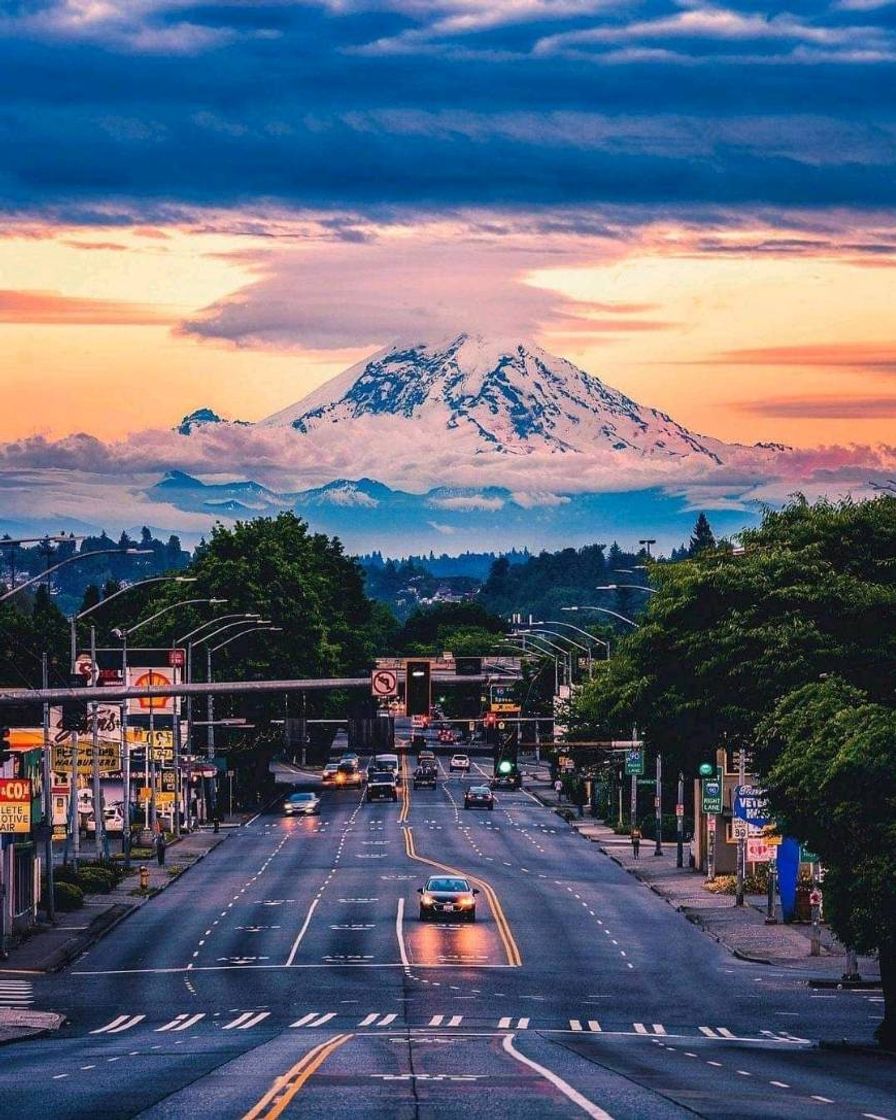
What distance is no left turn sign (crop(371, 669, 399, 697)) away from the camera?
171ft

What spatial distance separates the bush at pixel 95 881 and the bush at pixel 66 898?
14.7 feet

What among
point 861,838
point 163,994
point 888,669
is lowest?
point 163,994

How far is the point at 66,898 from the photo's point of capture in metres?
92.4

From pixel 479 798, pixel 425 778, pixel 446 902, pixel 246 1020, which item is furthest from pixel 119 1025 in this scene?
pixel 425 778

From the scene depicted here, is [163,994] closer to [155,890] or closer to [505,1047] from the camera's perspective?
[505,1047]

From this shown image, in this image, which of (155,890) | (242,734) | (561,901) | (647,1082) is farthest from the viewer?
(242,734)

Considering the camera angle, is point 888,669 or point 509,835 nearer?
point 888,669

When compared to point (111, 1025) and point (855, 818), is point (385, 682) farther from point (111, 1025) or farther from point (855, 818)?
point (111, 1025)

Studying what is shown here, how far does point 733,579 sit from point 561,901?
25325mm

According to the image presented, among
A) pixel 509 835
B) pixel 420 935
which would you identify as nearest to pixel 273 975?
pixel 420 935

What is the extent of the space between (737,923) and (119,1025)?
35.1m

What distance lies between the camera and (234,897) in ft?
311

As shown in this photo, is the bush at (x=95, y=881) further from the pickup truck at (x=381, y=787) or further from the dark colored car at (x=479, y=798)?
the pickup truck at (x=381, y=787)

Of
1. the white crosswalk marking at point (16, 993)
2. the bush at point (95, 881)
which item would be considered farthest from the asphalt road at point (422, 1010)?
the bush at point (95, 881)
